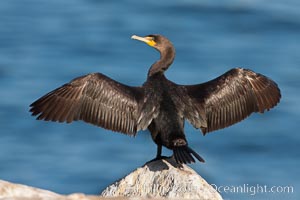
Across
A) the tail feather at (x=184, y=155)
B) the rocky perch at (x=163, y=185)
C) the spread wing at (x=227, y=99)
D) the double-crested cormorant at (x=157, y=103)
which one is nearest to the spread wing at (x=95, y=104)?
the double-crested cormorant at (x=157, y=103)

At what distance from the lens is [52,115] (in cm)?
964

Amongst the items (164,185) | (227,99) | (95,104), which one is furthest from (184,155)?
(227,99)

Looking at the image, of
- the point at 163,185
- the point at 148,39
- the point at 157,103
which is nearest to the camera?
the point at 163,185

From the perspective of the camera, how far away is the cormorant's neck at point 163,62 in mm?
9984

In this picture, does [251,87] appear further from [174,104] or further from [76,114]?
[76,114]

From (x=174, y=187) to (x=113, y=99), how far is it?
76.7 inches

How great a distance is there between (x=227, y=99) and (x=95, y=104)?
1.47 metres

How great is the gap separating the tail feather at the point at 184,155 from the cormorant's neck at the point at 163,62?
4.69 ft

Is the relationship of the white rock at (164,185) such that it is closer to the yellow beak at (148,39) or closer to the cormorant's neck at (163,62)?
the cormorant's neck at (163,62)

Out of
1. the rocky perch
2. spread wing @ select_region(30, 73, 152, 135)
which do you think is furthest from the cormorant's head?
the rocky perch

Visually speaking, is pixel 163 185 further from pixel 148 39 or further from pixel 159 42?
pixel 148 39

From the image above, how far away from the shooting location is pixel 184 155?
855 cm

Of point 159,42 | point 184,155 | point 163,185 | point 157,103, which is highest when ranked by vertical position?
point 159,42

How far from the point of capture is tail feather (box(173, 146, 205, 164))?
8.43 metres
